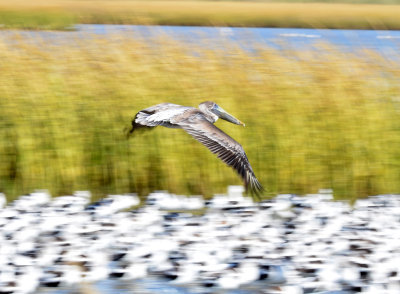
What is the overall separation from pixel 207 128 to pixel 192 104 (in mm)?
3262

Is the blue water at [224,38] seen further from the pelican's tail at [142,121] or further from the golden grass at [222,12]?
the golden grass at [222,12]

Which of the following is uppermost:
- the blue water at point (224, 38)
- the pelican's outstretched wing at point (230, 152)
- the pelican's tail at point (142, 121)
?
the blue water at point (224, 38)

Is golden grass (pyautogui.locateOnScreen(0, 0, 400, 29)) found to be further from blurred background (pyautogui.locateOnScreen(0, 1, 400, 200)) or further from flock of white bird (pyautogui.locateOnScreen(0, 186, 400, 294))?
flock of white bird (pyautogui.locateOnScreen(0, 186, 400, 294))

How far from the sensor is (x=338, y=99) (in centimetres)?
830

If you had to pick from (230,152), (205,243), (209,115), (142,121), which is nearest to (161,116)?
(142,121)

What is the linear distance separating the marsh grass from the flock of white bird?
0.24m

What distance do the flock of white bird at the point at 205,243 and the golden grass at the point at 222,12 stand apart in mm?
22566

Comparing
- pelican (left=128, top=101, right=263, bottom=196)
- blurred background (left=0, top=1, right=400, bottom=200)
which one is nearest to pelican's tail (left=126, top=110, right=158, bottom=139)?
pelican (left=128, top=101, right=263, bottom=196)

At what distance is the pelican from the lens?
189 inches

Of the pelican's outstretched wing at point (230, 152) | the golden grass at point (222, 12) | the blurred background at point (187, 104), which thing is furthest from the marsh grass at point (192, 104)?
the golden grass at point (222, 12)

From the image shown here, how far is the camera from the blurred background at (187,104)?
7.16 metres

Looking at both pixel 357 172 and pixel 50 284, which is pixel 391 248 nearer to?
pixel 357 172

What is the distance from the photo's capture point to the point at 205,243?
20.0 feet

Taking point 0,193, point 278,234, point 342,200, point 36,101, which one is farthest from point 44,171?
point 342,200
